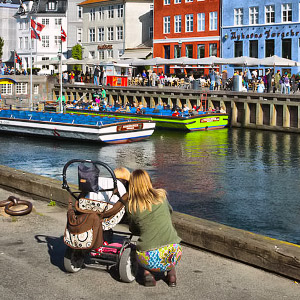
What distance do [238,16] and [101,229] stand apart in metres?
54.1

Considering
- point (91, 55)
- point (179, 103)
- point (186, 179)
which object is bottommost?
point (186, 179)

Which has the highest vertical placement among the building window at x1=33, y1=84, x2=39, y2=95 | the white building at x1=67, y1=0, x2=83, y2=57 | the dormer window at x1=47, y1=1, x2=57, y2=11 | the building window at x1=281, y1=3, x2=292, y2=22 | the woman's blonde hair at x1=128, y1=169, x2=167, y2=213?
the dormer window at x1=47, y1=1, x2=57, y2=11

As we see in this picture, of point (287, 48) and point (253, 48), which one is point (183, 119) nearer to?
point (287, 48)

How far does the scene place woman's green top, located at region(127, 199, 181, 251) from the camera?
721 centimetres

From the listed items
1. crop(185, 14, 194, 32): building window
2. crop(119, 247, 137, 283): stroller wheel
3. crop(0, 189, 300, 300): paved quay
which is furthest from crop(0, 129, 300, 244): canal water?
crop(185, 14, 194, 32): building window

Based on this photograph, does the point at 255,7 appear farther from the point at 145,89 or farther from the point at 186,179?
the point at 186,179

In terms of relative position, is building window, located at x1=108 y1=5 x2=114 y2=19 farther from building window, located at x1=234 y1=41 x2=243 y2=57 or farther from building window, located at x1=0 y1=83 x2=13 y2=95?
building window, located at x1=234 y1=41 x2=243 y2=57

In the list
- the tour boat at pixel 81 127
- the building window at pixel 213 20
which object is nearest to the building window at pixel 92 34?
the building window at pixel 213 20

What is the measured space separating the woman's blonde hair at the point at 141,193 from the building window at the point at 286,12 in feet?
167

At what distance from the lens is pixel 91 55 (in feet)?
259

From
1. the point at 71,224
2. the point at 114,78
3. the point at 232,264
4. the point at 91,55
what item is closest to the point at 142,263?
the point at 71,224

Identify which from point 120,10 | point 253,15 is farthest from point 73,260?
point 120,10

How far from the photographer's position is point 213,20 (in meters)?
61.5

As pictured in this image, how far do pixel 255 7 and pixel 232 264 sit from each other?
52.7 m
